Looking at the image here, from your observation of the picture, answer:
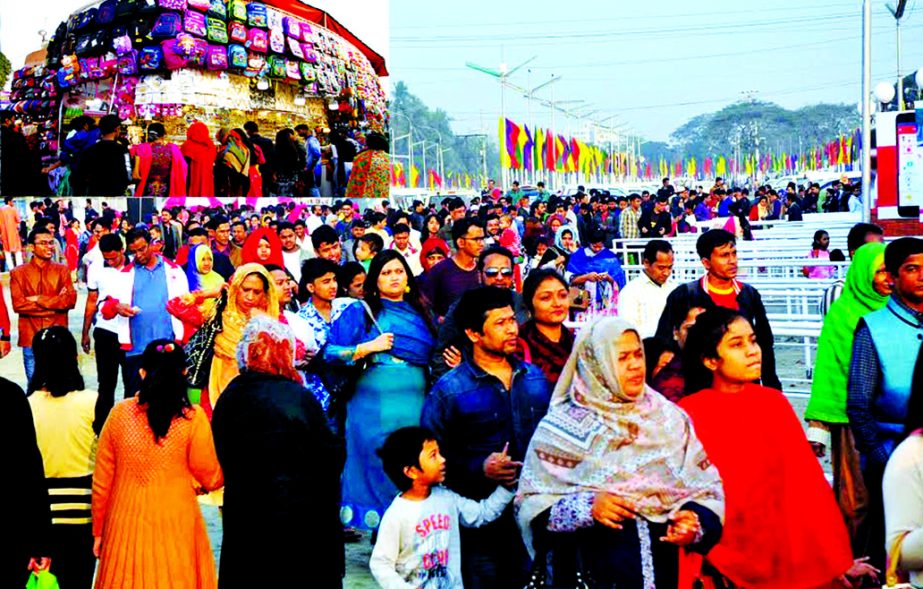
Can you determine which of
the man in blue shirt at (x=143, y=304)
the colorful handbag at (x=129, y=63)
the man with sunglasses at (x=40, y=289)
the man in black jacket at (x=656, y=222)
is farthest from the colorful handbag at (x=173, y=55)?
the man in blue shirt at (x=143, y=304)

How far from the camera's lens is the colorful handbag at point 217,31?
28984mm

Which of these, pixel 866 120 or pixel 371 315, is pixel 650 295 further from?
pixel 866 120

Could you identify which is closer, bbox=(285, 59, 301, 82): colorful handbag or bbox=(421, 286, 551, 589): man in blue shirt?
bbox=(421, 286, 551, 589): man in blue shirt

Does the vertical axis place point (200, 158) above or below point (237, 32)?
below

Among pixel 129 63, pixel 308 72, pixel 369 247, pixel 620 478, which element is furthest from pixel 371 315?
pixel 308 72

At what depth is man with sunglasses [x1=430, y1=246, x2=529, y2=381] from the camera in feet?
19.0

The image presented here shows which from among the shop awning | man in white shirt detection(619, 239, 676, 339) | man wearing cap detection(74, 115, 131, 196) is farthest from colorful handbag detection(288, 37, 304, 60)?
man in white shirt detection(619, 239, 676, 339)

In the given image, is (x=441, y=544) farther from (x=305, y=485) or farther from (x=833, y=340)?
(x=833, y=340)

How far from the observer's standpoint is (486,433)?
503 centimetres

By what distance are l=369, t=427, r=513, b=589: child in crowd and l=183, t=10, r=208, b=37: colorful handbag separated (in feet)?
81.6

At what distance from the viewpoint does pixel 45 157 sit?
2553cm

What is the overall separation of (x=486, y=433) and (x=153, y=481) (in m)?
1.23

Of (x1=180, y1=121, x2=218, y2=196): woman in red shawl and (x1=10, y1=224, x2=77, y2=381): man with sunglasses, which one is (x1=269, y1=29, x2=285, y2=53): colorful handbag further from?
(x1=10, y1=224, x2=77, y2=381): man with sunglasses

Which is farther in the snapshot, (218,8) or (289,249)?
(218,8)
